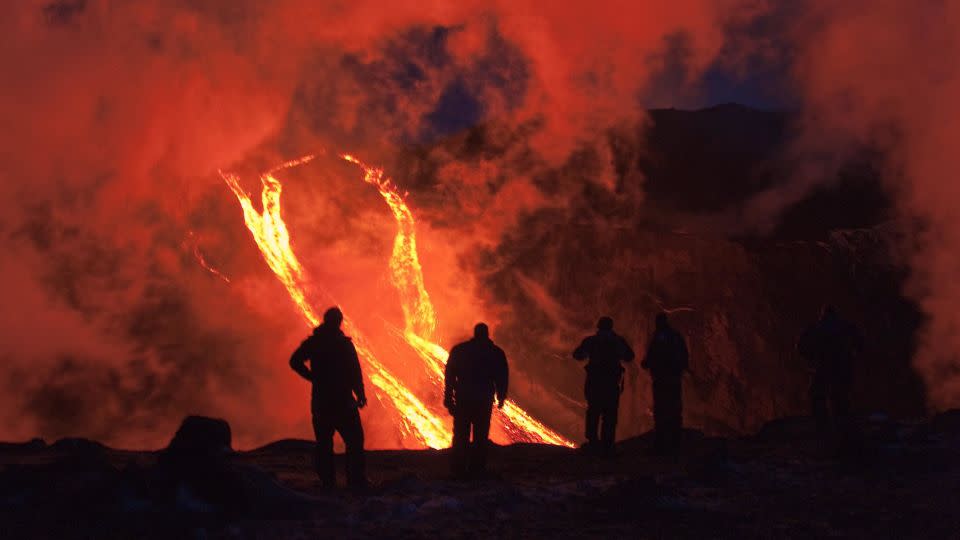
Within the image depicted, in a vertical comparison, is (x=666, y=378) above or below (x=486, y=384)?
above

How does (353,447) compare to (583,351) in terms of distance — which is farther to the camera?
(583,351)

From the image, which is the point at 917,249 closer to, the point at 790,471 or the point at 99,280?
the point at 790,471

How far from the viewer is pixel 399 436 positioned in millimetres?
21578

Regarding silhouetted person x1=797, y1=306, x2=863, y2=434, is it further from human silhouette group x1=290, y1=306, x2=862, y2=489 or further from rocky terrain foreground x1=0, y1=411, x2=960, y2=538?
rocky terrain foreground x1=0, y1=411, x2=960, y2=538

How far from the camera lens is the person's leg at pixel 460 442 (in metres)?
8.30

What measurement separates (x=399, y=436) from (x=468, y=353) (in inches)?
545

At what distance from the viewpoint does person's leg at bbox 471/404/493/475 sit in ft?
26.7

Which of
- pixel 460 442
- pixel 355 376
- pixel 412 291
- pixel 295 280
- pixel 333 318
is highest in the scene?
pixel 412 291

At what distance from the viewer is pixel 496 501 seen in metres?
6.31

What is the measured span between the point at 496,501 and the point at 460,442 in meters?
2.12

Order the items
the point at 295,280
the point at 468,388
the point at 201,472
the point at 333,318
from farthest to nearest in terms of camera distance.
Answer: the point at 295,280
the point at 468,388
the point at 333,318
the point at 201,472

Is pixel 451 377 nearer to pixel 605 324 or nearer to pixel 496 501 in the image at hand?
pixel 496 501

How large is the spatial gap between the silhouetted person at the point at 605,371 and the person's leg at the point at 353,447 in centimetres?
331

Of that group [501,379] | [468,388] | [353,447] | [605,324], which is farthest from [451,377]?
[605,324]
